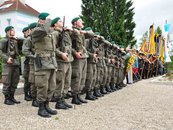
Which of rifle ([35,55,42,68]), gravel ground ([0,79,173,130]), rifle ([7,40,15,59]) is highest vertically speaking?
rifle ([7,40,15,59])

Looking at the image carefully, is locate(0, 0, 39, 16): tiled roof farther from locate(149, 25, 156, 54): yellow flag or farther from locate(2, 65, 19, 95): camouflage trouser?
locate(2, 65, 19, 95): camouflage trouser

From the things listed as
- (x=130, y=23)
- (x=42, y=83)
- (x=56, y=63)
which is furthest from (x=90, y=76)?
(x=130, y=23)

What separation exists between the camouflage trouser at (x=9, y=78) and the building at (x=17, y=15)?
33.7 metres

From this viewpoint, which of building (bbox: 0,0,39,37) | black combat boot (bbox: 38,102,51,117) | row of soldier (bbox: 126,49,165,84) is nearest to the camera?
black combat boot (bbox: 38,102,51,117)

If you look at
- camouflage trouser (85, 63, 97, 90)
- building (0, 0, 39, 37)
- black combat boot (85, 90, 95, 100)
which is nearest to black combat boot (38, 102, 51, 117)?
camouflage trouser (85, 63, 97, 90)

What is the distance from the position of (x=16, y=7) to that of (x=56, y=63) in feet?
121

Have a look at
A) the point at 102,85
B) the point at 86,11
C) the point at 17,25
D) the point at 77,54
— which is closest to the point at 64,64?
the point at 77,54

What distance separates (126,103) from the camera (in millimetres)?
7641

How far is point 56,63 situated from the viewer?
5.95m

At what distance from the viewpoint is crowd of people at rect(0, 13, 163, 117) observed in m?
5.77

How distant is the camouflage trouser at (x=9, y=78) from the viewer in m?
7.09

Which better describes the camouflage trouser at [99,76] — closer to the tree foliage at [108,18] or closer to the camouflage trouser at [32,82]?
the camouflage trouser at [32,82]

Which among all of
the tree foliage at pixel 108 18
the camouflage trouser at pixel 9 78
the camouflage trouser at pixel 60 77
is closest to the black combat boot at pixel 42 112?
the camouflage trouser at pixel 60 77

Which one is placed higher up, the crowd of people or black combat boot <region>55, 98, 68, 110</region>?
the crowd of people
